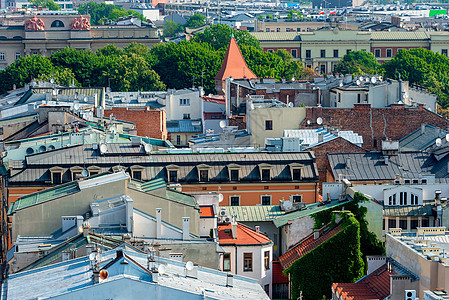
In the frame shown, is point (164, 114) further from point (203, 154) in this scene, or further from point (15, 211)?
point (15, 211)

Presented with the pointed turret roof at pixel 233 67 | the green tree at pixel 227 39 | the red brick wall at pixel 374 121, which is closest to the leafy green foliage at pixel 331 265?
the red brick wall at pixel 374 121

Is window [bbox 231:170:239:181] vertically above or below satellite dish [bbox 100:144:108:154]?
below

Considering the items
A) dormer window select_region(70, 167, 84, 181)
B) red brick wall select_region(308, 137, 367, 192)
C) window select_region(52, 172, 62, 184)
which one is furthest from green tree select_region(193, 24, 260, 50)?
window select_region(52, 172, 62, 184)

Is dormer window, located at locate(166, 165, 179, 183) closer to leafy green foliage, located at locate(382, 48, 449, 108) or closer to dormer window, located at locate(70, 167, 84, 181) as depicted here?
dormer window, located at locate(70, 167, 84, 181)

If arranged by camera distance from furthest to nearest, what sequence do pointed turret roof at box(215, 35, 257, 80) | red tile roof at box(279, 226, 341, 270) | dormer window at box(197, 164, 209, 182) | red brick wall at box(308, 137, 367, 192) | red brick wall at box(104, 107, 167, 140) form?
pointed turret roof at box(215, 35, 257, 80) < red brick wall at box(104, 107, 167, 140) < red brick wall at box(308, 137, 367, 192) < dormer window at box(197, 164, 209, 182) < red tile roof at box(279, 226, 341, 270)

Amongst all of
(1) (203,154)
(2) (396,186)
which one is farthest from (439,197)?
(1) (203,154)

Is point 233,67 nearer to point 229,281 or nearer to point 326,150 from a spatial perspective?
point 326,150

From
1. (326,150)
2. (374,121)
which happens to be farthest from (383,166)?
(374,121)
